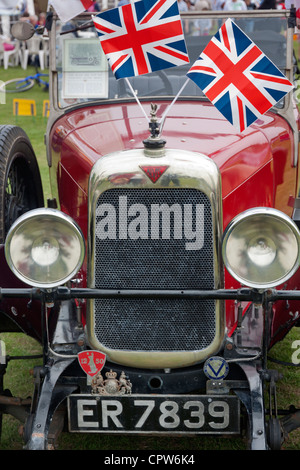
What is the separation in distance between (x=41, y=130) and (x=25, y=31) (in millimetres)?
5643

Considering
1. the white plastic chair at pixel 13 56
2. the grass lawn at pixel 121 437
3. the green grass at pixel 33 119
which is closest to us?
the grass lawn at pixel 121 437

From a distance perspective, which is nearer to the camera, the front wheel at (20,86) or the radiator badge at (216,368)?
the radiator badge at (216,368)

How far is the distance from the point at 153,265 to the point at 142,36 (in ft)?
3.41

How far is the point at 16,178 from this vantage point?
425 centimetres

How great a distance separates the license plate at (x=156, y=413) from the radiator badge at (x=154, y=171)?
2.66 ft

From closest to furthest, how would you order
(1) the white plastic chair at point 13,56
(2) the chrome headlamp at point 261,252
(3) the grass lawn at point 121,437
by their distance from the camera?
(2) the chrome headlamp at point 261,252, (3) the grass lawn at point 121,437, (1) the white plastic chair at point 13,56

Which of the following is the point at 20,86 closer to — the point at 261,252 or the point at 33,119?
the point at 33,119

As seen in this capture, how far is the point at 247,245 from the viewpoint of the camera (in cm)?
249

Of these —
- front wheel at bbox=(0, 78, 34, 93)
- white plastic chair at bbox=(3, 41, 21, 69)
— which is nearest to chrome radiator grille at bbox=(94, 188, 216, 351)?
front wheel at bbox=(0, 78, 34, 93)

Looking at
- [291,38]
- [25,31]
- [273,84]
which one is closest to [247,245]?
[273,84]

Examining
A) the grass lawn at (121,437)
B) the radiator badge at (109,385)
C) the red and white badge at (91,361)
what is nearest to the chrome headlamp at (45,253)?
the red and white badge at (91,361)

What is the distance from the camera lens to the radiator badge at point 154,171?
99.8 inches

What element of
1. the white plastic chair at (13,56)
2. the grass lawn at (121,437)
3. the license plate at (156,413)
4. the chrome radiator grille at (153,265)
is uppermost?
the white plastic chair at (13,56)

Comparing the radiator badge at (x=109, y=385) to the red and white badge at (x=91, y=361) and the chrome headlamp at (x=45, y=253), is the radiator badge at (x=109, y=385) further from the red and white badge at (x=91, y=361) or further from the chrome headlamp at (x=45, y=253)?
the chrome headlamp at (x=45, y=253)
